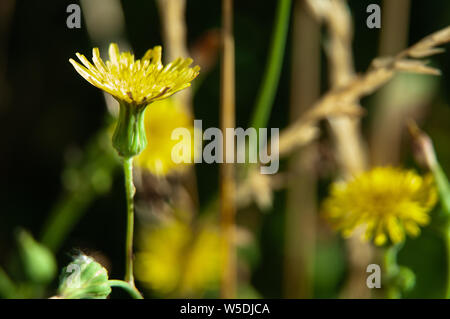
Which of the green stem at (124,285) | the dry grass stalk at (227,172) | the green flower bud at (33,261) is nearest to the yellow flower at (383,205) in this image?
the dry grass stalk at (227,172)

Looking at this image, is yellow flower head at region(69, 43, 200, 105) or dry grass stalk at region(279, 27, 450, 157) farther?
dry grass stalk at region(279, 27, 450, 157)

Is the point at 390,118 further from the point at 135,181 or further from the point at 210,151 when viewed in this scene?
the point at 135,181

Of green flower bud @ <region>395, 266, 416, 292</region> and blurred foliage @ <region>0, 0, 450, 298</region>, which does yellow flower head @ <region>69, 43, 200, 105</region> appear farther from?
blurred foliage @ <region>0, 0, 450, 298</region>

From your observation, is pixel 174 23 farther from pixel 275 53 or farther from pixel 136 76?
pixel 136 76

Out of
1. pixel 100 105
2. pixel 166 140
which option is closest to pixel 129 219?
pixel 166 140

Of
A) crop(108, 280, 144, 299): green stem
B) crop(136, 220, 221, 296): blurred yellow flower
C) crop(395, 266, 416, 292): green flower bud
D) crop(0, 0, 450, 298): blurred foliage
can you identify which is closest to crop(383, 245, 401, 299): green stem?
crop(395, 266, 416, 292): green flower bud

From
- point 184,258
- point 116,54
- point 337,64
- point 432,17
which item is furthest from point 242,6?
point 116,54
